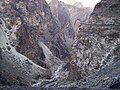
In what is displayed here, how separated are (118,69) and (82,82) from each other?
2595 centimetres

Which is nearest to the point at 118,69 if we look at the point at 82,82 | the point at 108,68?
the point at 108,68

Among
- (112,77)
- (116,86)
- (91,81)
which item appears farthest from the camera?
(91,81)

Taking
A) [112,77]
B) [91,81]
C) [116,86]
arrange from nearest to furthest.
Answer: [116,86] < [112,77] < [91,81]

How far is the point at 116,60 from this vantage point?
19925 centimetres

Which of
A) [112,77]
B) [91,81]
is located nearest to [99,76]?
[91,81]

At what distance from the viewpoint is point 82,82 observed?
653 ft

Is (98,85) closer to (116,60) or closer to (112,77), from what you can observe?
(112,77)

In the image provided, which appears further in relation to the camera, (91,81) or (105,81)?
(91,81)

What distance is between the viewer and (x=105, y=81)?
17512cm

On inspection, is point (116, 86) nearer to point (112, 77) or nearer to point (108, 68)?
point (112, 77)

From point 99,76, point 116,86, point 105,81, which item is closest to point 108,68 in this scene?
point 99,76

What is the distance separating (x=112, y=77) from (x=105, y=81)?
453 centimetres

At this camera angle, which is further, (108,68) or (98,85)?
(108,68)

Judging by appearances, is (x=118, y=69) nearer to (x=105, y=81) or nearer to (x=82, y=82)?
(x=105, y=81)
